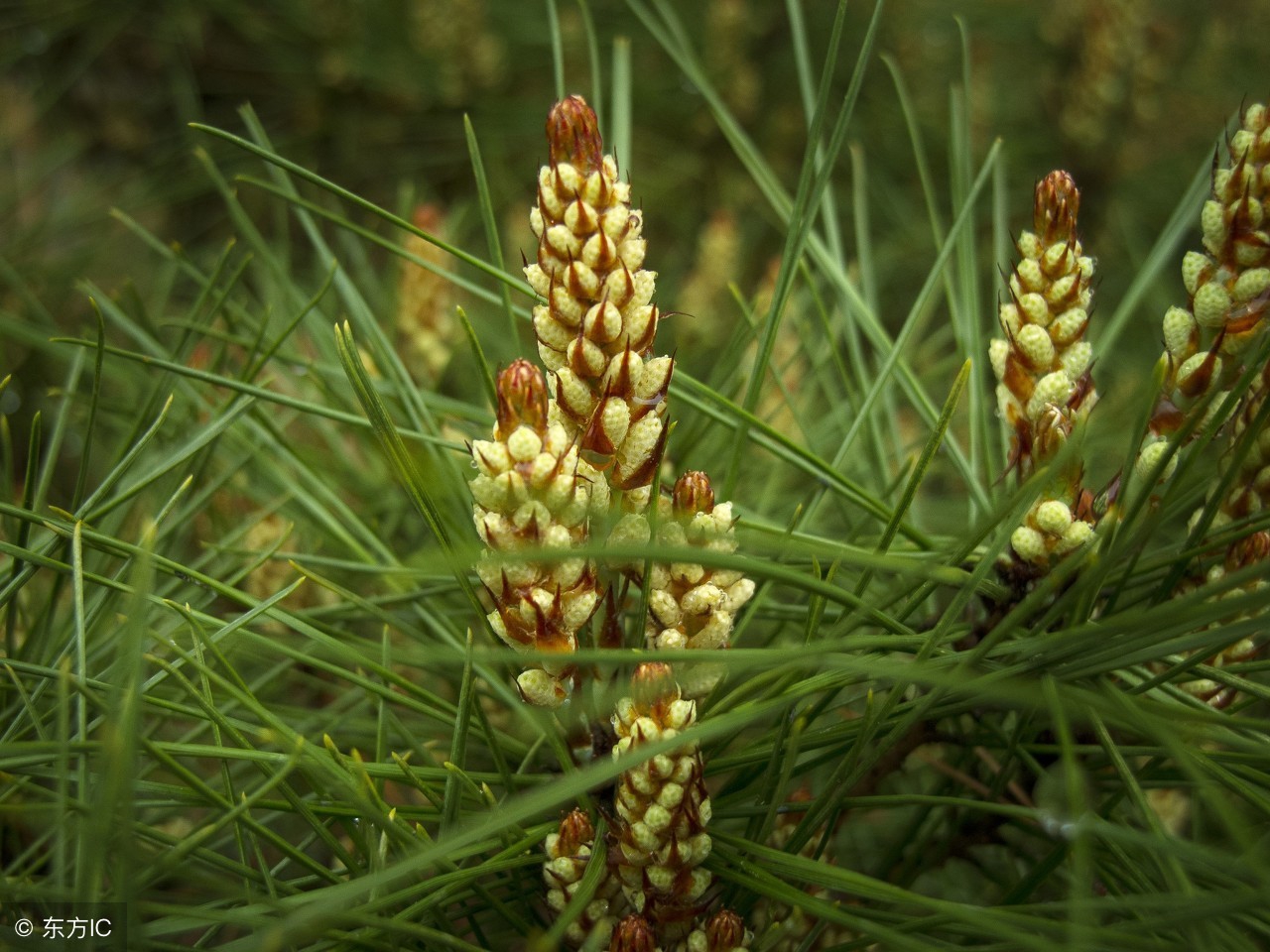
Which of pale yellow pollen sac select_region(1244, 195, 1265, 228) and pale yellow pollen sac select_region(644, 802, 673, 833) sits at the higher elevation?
pale yellow pollen sac select_region(1244, 195, 1265, 228)

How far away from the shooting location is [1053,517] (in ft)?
1.64

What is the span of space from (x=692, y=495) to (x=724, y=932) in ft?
0.72

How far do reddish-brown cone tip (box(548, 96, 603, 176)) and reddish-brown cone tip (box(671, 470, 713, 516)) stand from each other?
15cm

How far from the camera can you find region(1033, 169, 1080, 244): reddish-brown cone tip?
0.51m

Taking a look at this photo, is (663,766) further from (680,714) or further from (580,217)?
(580,217)

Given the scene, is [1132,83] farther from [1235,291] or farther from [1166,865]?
[1166,865]

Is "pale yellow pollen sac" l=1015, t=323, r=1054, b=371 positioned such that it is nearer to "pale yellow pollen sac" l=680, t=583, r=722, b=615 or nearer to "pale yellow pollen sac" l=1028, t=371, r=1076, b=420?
"pale yellow pollen sac" l=1028, t=371, r=1076, b=420

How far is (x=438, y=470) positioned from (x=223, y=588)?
21 centimetres

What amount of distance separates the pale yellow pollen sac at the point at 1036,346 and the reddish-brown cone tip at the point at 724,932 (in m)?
0.32

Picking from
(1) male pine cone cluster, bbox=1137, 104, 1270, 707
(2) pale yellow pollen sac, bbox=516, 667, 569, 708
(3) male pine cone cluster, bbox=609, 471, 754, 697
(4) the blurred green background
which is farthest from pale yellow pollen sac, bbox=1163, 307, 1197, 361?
(4) the blurred green background

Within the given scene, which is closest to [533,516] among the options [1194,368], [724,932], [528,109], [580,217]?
[580,217]

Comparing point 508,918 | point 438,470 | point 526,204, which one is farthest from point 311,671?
point 526,204

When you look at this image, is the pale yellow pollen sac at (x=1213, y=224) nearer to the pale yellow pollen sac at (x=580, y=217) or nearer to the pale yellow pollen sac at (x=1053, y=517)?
the pale yellow pollen sac at (x=1053, y=517)

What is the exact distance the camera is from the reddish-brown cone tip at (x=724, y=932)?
19.9 inches
